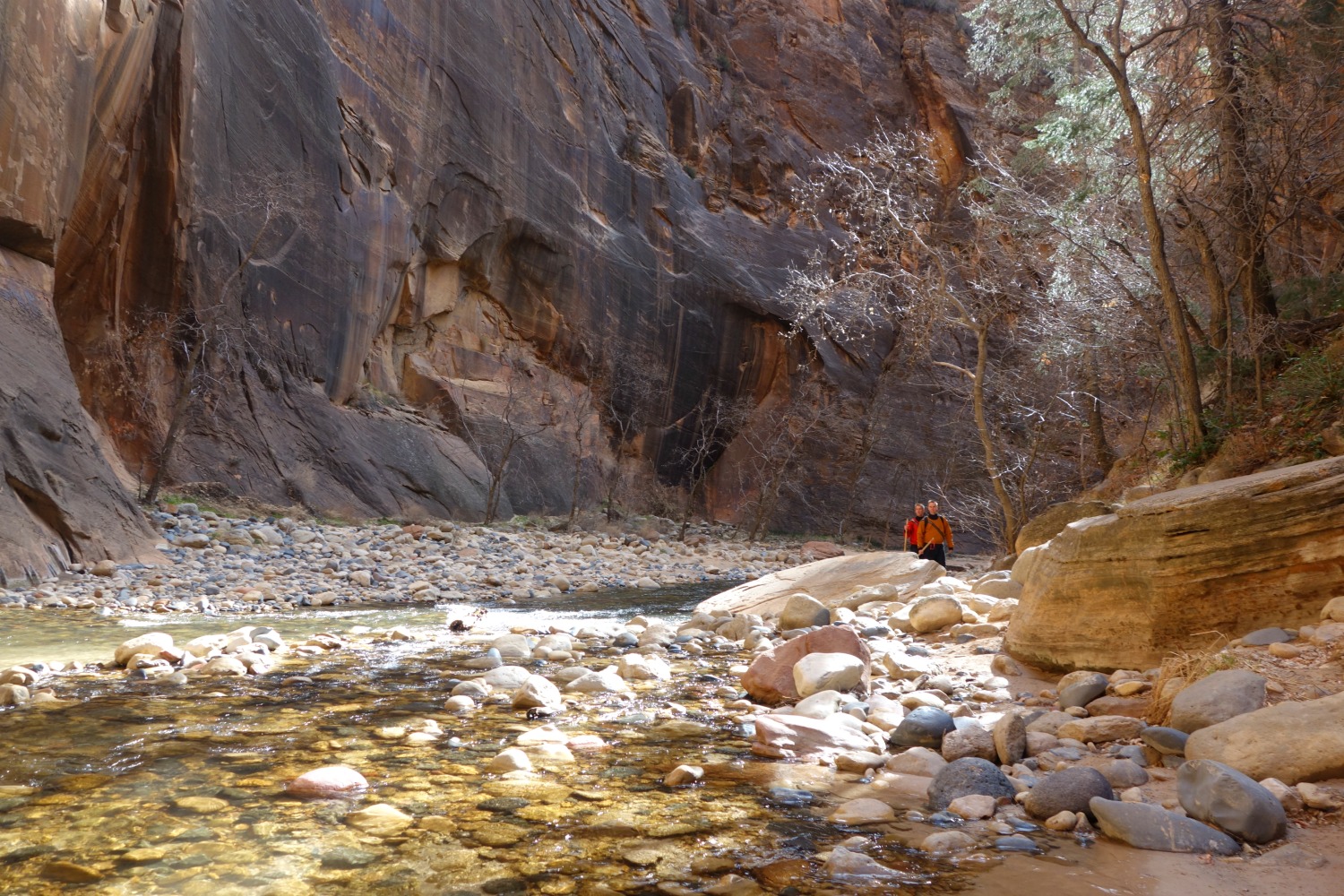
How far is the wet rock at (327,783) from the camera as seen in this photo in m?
3.27

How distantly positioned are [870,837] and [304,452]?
17.0 metres

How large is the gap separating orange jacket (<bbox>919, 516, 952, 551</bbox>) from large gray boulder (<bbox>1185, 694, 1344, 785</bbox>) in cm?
931

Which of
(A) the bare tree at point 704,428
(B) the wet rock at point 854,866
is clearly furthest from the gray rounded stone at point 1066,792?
(A) the bare tree at point 704,428

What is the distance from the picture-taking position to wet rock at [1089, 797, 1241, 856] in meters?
2.67

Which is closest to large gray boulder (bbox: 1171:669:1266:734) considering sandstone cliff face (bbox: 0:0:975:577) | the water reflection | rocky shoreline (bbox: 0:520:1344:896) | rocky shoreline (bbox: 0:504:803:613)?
rocky shoreline (bbox: 0:520:1344:896)

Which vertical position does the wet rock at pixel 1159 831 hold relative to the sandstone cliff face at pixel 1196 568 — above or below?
below

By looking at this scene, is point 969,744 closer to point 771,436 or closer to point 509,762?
point 509,762

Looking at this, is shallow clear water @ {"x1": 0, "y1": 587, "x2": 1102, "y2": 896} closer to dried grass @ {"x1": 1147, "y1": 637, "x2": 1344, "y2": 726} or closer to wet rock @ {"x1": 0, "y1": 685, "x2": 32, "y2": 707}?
wet rock @ {"x1": 0, "y1": 685, "x2": 32, "y2": 707}

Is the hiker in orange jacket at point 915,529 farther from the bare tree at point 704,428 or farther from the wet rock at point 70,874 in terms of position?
the bare tree at point 704,428

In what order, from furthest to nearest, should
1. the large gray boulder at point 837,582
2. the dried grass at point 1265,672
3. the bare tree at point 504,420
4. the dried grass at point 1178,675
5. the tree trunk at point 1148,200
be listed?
the bare tree at point 504,420
the large gray boulder at point 837,582
the tree trunk at point 1148,200
the dried grass at point 1178,675
the dried grass at point 1265,672

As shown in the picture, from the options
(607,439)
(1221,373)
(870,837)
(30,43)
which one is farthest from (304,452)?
(870,837)

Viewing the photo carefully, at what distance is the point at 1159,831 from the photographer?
275cm

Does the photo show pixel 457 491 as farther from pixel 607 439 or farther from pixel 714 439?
pixel 714 439

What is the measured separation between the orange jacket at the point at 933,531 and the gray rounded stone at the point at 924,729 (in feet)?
28.5
